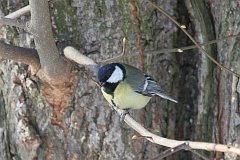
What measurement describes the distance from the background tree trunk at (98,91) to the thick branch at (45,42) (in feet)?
0.37

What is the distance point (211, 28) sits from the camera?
2.12m

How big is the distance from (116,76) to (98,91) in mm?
93

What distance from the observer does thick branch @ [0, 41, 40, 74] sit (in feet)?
6.01

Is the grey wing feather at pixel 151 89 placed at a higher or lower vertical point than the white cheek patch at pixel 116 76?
lower

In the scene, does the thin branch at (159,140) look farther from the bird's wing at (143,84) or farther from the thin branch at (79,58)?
the bird's wing at (143,84)

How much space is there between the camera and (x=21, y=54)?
6.11 feet

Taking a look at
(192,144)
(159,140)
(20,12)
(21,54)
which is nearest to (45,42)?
(21,54)

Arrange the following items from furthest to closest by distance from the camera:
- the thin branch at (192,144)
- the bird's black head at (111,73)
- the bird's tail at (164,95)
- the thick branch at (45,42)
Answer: the bird's tail at (164,95), the bird's black head at (111,73), the thick branch at (45,42), the thin branch at (192,144)

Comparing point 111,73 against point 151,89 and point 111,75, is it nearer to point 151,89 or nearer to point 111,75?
point 111,75

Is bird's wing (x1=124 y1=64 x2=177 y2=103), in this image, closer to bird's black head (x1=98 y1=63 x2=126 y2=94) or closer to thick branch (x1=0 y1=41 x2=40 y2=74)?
bird's black head (x1=98 y1=63 x2=126 y2=94)

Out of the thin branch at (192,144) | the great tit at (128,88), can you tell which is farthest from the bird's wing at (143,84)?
the thin branch at (192,144)

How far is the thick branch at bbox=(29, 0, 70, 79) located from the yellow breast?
0.22 meters

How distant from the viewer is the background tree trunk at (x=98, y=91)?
2049 mm

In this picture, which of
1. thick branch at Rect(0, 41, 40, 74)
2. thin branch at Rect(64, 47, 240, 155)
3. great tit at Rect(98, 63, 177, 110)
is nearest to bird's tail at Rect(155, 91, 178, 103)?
great tit at Rect(98, 63, 177, 110)
